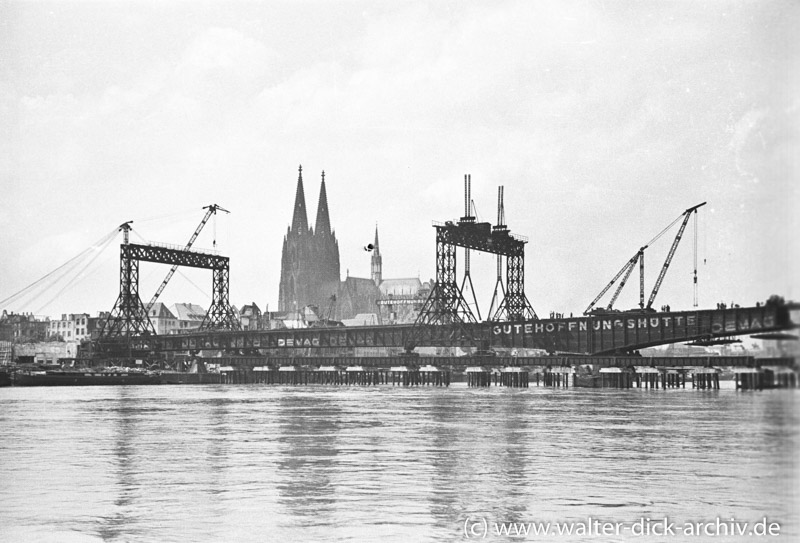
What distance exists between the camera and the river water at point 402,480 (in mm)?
15648

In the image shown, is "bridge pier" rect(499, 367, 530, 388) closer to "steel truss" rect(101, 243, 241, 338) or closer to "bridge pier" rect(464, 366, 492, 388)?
"bridge pier" rect(464, 366, 492, 388)

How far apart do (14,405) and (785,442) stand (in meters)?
60.7

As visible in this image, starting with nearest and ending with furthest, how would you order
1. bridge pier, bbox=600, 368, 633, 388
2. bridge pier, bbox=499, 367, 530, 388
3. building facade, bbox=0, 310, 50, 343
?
bridge pier, bbox=600, 368, 633, 388 → bridge pier, bbox=499, 367, 530, 388 → building facade, bbox=0, 310, 50, 343

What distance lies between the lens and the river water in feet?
51.3

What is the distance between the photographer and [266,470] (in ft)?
80.2

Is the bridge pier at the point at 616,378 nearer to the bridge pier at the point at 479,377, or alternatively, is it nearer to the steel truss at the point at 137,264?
the bridge pier at the point at 479,377

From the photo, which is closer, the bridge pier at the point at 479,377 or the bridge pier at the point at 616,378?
the bridge pier at the point at 616,378

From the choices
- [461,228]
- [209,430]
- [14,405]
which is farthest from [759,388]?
[461,228]

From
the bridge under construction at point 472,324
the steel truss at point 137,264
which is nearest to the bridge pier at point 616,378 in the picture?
the bridge under construction at point 472,324

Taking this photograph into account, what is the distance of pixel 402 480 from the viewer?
22.3 metres

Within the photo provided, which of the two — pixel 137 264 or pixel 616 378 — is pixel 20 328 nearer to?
pixel 137 264

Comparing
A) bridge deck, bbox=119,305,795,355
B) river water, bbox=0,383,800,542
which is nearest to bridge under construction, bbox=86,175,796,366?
bridge deck, bbox=119,305,795,355

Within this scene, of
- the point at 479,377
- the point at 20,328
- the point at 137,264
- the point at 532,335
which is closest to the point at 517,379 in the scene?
the point at 532,335

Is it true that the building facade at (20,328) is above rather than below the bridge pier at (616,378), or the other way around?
above
